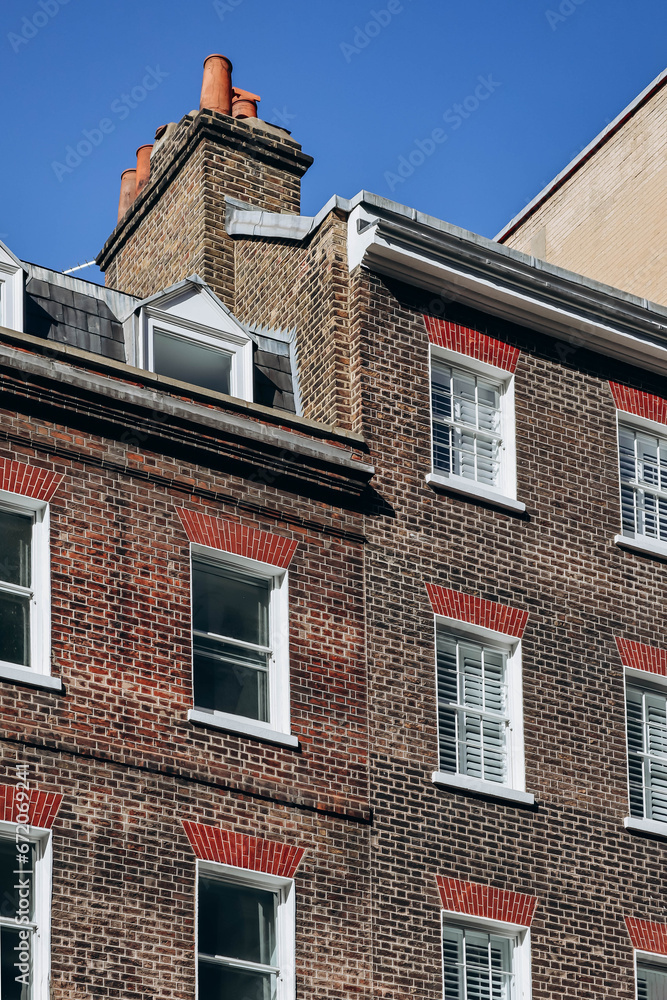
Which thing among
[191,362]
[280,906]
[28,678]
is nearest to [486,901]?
[280,906]

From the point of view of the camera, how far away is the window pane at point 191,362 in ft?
73.9

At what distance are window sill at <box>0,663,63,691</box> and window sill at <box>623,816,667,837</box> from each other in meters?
7.81

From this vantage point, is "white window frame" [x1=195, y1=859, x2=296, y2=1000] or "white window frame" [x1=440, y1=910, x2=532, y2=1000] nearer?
"white window frame" [x1=195, y1=859, x2=296, y2=1000]

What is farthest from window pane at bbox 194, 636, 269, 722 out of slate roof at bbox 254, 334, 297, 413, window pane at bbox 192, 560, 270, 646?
slate roof at bbox 254, 334, 297, 413

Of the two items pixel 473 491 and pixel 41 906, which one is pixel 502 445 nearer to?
pixel 473 491

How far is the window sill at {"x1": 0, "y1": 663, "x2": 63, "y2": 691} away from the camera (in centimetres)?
1845

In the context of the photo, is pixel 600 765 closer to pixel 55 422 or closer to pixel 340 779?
pixel 340 779

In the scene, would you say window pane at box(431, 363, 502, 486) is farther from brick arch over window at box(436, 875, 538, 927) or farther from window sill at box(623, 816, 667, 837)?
brick arch over window at box(436, 875, 538, 927)

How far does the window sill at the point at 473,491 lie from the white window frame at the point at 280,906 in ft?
18.8

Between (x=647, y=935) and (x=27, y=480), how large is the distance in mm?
9486

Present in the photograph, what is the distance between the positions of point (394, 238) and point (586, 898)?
8.87 metres

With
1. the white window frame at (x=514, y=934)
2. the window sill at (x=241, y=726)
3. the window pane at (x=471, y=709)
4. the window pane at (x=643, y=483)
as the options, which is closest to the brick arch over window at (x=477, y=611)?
the window pane at (x=471, y=709)

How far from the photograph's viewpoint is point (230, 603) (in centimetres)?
2086

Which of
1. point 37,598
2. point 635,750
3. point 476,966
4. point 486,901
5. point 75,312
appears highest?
point 75,312
